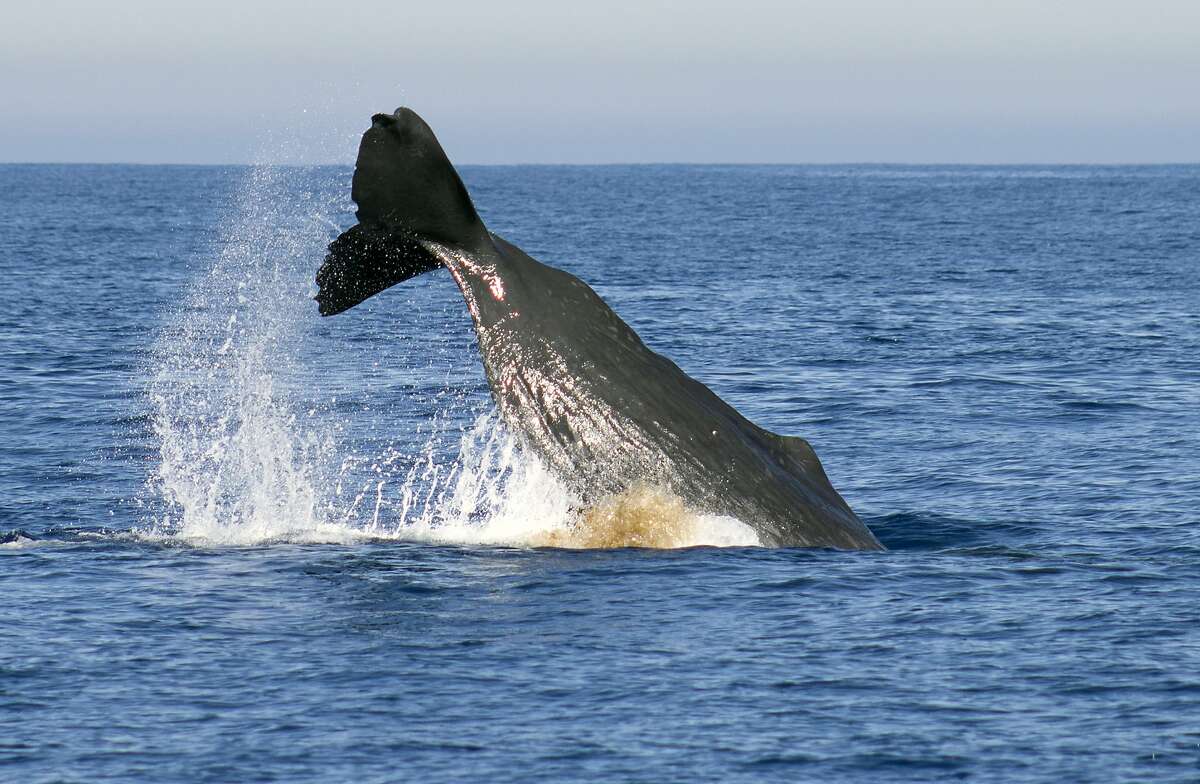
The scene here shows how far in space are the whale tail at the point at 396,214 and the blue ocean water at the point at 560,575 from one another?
2077mm

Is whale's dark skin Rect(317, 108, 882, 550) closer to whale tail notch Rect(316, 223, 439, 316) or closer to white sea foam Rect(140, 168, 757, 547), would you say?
whale tail notch Rect(316, 223, 439, 316)

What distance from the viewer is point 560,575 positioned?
14383mm

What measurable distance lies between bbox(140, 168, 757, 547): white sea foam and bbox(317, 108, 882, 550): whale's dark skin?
36 centimetres

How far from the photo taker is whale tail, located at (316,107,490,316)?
1413 cm

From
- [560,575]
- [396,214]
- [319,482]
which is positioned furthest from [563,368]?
[319,482]

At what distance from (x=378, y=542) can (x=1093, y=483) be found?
8973mm

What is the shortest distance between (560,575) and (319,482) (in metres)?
7.04

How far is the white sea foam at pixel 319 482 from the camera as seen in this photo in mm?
14961

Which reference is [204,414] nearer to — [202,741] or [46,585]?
[46,585]

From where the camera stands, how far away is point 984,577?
14.9 m

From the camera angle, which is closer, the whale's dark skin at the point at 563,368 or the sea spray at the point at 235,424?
the whale's dark skin at the point at 563,368

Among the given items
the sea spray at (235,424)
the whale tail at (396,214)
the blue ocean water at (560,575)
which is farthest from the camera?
the sea spray at (235,424)

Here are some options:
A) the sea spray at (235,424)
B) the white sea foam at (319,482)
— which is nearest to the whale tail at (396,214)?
the white sea foam at (319,482)

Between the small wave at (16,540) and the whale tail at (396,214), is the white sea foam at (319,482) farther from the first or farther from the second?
the whale tail at (396,214)
